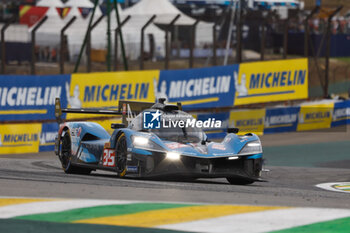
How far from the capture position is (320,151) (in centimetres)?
2052

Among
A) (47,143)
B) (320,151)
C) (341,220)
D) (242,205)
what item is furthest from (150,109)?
(320,151)

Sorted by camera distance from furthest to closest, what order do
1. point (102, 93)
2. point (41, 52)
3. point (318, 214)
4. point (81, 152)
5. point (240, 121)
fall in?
point (41, 52) < point (240, 121) < point (102, 93) < point (81, 152) < point (318, 214)

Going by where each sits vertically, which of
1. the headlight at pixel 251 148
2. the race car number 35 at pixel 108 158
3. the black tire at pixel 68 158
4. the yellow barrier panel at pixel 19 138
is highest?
the headlight at pixel 251 148

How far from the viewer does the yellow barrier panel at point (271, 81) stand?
25625 mm

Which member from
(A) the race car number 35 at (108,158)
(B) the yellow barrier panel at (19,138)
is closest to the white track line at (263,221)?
(A) the race car number 35 at (108,158)

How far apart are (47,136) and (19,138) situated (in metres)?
0.81

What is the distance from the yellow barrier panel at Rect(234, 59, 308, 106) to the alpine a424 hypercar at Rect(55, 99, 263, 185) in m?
12.7

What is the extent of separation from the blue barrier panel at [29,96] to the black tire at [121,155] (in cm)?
752

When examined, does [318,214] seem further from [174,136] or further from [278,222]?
[174,136]

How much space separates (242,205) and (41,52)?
88.7 ft

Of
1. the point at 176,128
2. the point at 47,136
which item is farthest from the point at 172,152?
the point at 47,136

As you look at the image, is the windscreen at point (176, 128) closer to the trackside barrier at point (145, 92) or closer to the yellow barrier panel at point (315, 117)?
the trackside barrier at point (145, 92)

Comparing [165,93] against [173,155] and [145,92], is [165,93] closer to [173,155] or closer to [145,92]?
[145,92]

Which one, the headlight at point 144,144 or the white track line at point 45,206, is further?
the headlight at point 144,144
